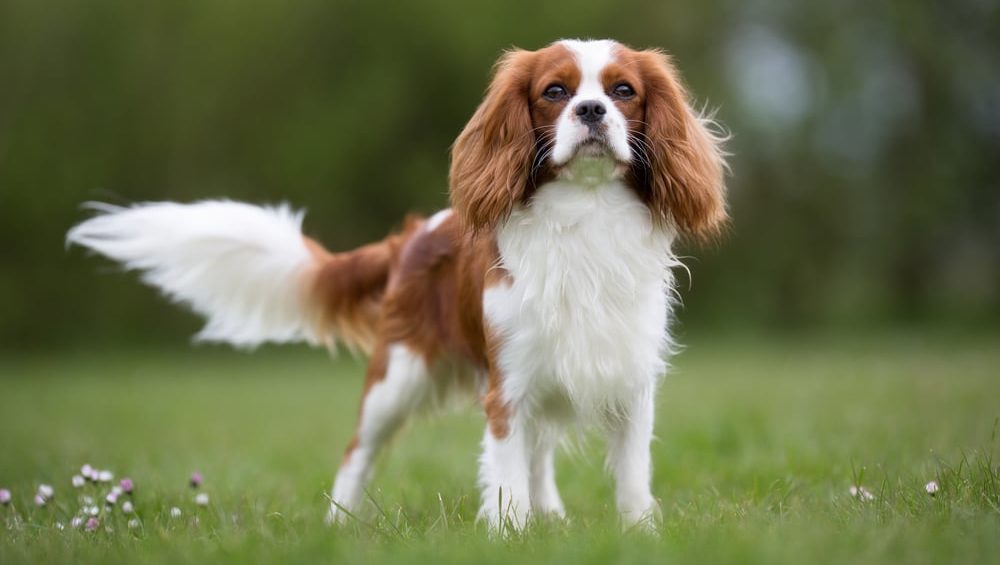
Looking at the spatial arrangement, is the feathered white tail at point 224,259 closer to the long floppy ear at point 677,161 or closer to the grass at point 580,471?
the grass at point 580,471

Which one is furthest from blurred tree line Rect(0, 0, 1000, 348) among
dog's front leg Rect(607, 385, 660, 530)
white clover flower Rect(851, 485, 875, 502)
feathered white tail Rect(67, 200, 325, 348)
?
white clover flower Rect(851, 485, 875, 502)

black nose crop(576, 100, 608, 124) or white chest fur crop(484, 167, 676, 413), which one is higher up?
black nose crop(576, 100, 608, 124)

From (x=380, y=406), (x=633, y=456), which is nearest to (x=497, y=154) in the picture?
(x=633, y=456)

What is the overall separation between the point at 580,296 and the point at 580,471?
220 cm

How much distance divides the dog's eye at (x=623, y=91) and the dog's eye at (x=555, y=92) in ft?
0.61

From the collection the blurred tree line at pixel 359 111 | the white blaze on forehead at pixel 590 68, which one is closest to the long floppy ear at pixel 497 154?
the white blaze on forehead at pixel 590 68

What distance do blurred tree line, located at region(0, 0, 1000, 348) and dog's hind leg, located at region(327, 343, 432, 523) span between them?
12084mm

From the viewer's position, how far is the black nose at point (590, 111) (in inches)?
150

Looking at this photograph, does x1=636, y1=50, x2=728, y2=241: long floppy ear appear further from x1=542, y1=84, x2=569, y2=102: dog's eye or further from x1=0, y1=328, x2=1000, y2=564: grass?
x1=0, y1=328, x2=1000, y2=564: grass

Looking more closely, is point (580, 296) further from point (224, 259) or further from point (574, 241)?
point (224, 259)

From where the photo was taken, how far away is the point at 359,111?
17.3m

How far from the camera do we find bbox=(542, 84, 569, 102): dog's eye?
157 inches

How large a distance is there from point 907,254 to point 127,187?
1320 centimetres

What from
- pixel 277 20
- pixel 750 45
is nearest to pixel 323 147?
pixel 277 20
